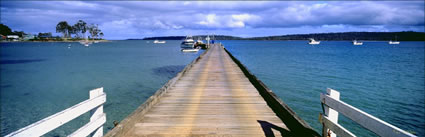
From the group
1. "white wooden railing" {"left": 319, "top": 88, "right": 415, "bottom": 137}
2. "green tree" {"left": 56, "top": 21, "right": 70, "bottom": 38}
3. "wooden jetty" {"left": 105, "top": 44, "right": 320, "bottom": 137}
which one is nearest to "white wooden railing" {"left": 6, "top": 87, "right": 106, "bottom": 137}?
"wooden jetty" {"left": 105, "top": 44, "right": 320, "bottom": 137}

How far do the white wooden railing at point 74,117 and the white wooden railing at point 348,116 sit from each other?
3716 millimetres

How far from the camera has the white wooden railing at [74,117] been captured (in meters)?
2.73

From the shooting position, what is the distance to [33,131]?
275 centimetres

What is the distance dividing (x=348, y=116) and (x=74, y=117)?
12.6ft

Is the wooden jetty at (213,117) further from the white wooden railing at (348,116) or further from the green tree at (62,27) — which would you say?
the green tree at (62,27)

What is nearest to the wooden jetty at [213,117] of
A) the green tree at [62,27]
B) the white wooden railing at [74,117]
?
the white wooden railing at [74,117]

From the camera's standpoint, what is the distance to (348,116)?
3.44 m

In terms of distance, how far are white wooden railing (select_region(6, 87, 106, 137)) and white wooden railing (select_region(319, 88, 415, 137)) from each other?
3.72m

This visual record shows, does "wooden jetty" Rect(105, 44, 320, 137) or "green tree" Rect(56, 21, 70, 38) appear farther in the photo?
"green tree" Rect(56, 21, 70, 38)

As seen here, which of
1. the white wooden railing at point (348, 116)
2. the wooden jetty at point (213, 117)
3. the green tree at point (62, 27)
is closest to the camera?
the white wooden railing at point (348, 116)

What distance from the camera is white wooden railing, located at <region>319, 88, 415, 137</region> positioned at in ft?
8.31

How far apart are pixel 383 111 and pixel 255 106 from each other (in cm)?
913

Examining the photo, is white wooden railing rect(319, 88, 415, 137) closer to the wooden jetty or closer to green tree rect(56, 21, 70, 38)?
the wooden jetty

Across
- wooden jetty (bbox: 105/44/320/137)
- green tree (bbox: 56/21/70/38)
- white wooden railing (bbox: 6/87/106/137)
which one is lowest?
wooden jetty (bbox: 105/44/320/137)
